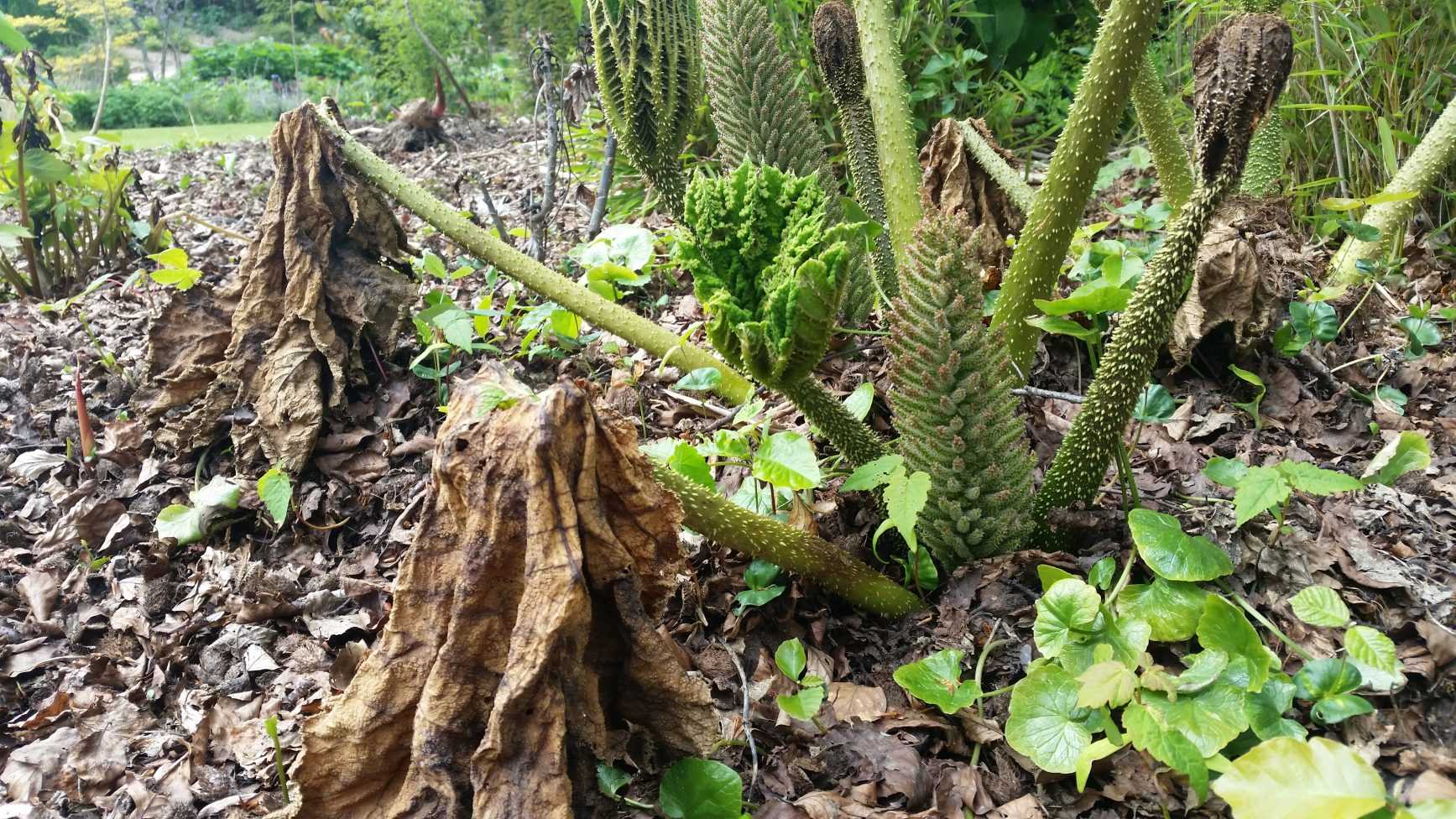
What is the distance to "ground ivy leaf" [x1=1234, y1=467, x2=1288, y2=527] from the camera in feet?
4.66

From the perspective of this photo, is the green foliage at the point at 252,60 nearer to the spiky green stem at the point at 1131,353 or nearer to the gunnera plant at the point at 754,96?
the gunnera plant at the point at 754,96

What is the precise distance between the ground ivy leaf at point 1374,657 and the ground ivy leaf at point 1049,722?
385mm

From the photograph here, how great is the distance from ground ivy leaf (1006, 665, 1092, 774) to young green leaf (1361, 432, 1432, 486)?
64cm

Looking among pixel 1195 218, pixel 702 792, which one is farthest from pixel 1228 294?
pixel 702 792

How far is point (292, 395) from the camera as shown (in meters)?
2.35

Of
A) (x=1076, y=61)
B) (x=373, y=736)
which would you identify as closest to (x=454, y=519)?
(x=373, y=736)

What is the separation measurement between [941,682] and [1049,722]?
0.19m

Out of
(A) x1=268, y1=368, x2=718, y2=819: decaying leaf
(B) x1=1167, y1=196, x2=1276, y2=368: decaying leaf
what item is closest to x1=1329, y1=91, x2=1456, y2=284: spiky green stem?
(B) x1=1167, y1=196, x2=1276, y2=368: decaying leaf

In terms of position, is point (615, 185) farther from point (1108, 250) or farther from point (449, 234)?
point (1108, 250)

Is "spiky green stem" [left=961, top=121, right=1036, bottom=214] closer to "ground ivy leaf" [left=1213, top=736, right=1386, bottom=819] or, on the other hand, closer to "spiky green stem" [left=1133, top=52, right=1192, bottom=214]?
"spiky green stem" [left=1133, top=52, right=1192, bottom=214]

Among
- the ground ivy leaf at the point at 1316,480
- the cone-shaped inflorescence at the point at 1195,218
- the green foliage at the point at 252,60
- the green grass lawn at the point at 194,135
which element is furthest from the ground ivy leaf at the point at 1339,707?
the green foliage at the point at 252,60

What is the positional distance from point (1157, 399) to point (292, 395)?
2.10m

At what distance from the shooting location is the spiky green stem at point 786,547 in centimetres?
153

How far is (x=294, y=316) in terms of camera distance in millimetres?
2385
